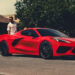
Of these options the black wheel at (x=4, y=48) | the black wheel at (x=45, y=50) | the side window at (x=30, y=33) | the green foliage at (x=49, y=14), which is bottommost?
the green foliage at (x=49, y=14)

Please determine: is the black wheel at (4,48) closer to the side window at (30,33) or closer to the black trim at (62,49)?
the side window at (30,33)

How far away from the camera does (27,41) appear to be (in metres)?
13.2

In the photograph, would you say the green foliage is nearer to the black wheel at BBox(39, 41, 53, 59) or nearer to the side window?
the side window

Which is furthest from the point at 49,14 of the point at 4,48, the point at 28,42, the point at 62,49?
the point at 62,49

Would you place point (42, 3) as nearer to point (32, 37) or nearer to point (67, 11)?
point (67, 11)

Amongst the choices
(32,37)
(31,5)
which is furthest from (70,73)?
(31,5)

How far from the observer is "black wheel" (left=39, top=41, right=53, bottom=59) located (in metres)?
12.2

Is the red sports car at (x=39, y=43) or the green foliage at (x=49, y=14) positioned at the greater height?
the red sports car at (x=39, y=43)

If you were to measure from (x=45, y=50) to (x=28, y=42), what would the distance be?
108cm

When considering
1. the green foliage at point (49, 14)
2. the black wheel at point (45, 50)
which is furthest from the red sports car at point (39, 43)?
the green foliage at point (49, 14)

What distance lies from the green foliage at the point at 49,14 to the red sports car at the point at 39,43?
32.2m

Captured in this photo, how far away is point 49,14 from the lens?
153 feet

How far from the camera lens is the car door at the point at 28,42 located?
12.9 meters

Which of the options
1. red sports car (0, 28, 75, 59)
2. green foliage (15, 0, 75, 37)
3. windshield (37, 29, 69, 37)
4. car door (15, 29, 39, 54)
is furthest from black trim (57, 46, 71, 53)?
green foliage (15, 0, 75, 37)
